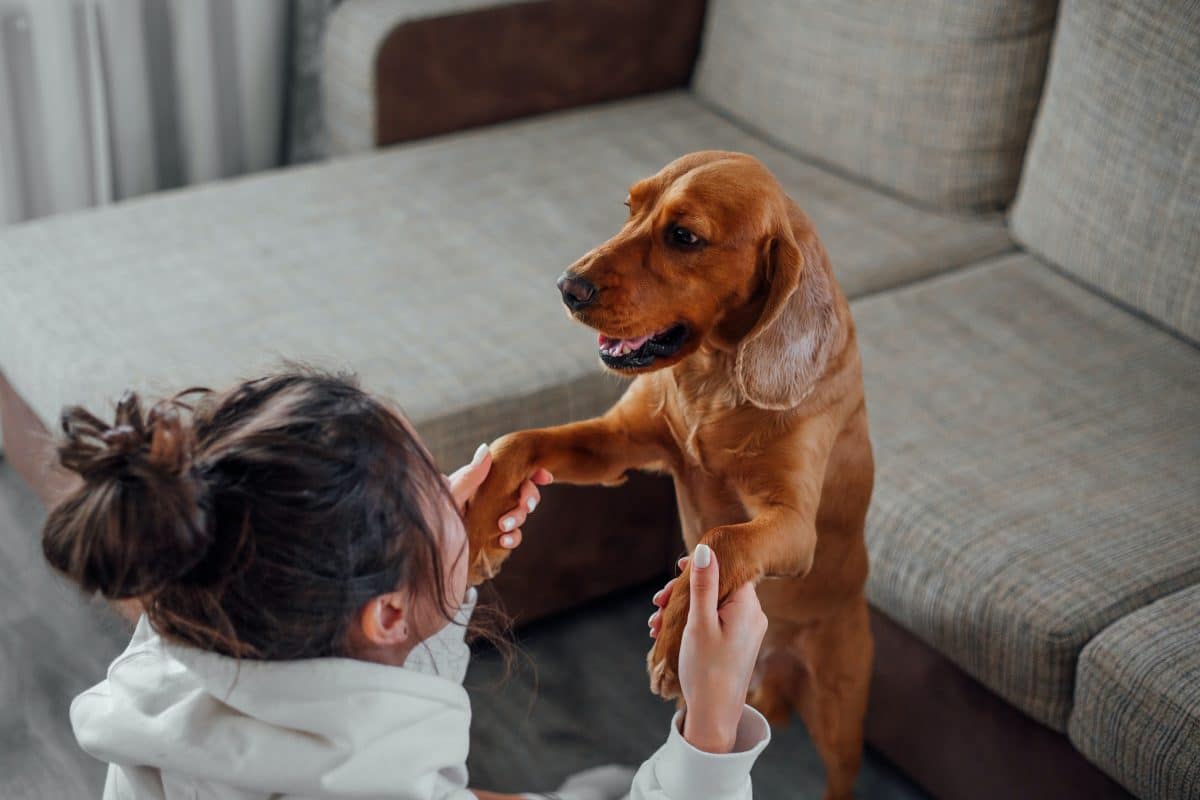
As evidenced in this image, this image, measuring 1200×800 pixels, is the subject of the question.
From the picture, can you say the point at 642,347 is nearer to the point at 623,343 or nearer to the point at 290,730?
the point at 623,343

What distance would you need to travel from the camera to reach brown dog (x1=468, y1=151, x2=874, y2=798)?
3.68 feet

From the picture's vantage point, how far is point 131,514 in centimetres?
87

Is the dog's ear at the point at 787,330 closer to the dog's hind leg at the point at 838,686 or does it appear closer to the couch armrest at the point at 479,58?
the dog's hind leg at the point at 838,686

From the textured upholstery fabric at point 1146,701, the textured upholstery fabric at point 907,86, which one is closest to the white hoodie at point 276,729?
the textured upholstery fabric at point 1146,701

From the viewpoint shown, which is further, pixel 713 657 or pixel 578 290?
pixel 578 290

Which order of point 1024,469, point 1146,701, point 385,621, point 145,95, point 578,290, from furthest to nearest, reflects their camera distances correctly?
1. point 145,95
2. point 1024,469
3. point 1146,701
4. point 578,290
5. point 385,621

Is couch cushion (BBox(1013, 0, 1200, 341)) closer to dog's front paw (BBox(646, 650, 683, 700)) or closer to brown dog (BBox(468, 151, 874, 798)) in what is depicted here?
brown dog (BBox(468, 151, 874, 798))

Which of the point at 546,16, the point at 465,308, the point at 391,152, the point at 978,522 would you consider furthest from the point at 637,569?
the point at 546,16

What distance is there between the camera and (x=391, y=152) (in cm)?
244

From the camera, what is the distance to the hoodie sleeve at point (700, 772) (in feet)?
3.38

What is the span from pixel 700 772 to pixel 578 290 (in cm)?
40

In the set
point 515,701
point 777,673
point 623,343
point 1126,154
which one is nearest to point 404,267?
point 515,701

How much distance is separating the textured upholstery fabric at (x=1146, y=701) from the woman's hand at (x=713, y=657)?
0.57 metres

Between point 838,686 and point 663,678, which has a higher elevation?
point 663,678
